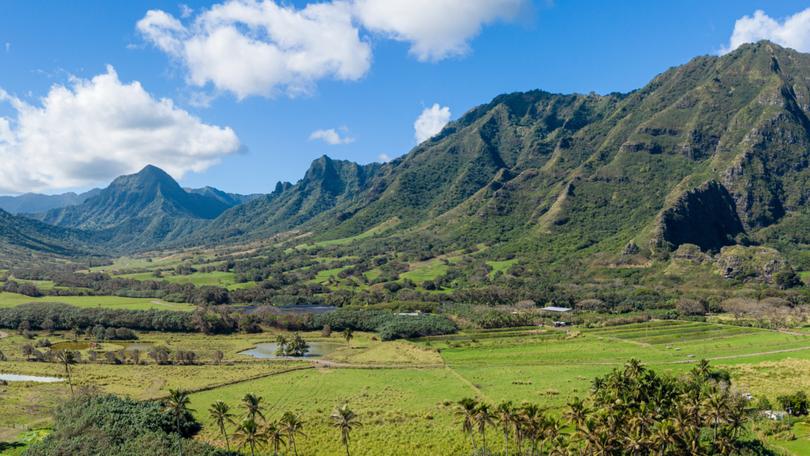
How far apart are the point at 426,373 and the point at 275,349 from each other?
56.1 m

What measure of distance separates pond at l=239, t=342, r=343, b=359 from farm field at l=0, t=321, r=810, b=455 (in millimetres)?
3837

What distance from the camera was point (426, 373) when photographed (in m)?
A: 114

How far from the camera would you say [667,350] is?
13162 cm

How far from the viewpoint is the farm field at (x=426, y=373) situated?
3184 inches

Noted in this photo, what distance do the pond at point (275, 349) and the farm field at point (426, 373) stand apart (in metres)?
3.84

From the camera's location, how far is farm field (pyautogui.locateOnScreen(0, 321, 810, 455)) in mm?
80875

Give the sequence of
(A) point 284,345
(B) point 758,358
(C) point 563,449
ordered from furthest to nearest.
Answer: (A) point 284,345, (B) point 758,358, (C) point 563,449

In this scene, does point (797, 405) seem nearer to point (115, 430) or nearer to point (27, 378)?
point (115, 430)

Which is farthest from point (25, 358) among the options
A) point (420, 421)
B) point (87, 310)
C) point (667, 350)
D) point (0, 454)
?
point (667, 350)

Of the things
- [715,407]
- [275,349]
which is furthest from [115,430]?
[275,349]

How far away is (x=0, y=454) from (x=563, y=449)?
239ft

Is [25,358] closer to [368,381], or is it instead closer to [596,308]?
[368,381]

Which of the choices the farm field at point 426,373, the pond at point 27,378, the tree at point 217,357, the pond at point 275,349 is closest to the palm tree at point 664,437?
the farm field at point 426,373

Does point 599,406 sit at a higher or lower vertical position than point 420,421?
higher
